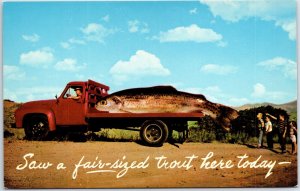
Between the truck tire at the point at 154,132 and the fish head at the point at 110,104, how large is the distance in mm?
704

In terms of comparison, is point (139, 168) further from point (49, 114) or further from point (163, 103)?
point (49, 114)

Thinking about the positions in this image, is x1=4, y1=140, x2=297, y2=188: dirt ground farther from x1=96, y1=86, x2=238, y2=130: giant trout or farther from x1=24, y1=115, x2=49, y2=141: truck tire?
x1=96, y1=86, x2=238, y2=130: giant trout

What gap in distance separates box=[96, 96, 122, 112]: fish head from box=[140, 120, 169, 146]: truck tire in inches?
27.7

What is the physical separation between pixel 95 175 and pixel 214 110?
9.12 feet

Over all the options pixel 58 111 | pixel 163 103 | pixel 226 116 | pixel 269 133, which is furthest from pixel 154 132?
pixel 269 133

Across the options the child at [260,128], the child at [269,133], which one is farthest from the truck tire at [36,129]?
the child at [269,133]

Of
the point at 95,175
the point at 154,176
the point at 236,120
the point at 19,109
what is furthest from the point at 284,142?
the point at 19,109

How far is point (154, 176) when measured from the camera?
1014 cm

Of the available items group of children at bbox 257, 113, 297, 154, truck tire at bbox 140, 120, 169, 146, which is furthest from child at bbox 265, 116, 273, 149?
truck tire at bbox 140, 120, 169, 146

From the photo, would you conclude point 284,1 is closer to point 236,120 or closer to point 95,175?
point 236,120

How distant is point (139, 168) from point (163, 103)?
4.70ft

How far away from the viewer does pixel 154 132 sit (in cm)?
1053

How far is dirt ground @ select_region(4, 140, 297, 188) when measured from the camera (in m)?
10.1

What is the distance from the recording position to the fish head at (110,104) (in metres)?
10.6
